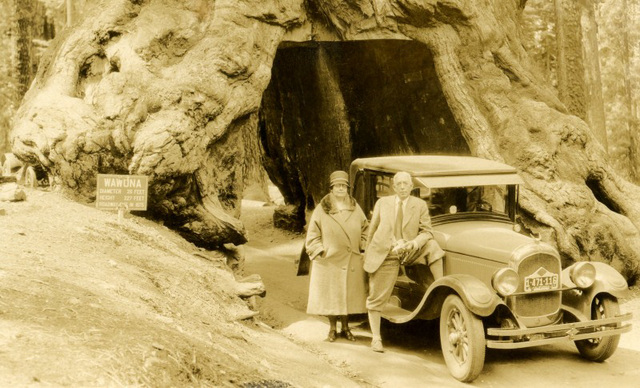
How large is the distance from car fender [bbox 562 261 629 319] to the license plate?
26 cm

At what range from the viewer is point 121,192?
7359mm

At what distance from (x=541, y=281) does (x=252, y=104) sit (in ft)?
14.7

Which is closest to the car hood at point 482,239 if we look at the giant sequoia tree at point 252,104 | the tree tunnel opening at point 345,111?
the giant sequoia tree at point 252,104

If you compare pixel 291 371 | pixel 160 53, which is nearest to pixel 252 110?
pixel 160 53

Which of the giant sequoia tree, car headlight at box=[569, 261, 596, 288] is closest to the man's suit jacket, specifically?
car headlight at box=[569, 261, 596, 288]

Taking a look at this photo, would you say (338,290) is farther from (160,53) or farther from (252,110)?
(160,53)

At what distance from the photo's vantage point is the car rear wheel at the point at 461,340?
5.90m

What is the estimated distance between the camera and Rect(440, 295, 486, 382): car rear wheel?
5.90m

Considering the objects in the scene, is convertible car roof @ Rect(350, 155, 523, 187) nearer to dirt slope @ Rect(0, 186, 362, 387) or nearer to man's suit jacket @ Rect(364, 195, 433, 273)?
man's suit jacket @ Rect(364, 195, 433, 273)

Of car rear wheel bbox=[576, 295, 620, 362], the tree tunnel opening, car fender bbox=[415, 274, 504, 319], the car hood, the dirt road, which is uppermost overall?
the tree tunnel opening

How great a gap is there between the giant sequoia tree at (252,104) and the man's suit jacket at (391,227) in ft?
8.26

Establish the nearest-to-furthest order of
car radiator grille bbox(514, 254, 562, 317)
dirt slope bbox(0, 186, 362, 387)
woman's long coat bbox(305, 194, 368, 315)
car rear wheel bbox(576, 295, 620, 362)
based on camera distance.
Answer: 1. dirt slope bbox(0, 186, 362, 387)
2. car radiator grille bbox(514, 254, 562, 317)
3. car rear wheel bbox(576, 295, 620, 362)
4. woman's long coat bbox(305, 194, 368, 315)

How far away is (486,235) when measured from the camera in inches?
266

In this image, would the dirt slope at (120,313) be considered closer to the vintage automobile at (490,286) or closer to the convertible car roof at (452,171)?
the vintage automobile at (490,286)
